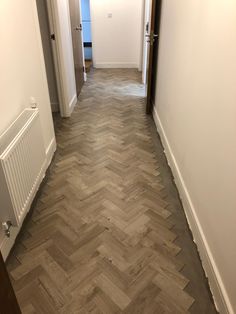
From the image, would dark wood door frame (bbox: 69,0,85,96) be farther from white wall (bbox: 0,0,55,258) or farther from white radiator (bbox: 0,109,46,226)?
white radiator (bbox: 0,109,46,226)

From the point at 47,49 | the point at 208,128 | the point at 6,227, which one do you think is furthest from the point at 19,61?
the point at 47,49

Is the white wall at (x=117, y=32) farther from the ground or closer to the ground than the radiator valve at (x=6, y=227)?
farther from the ground

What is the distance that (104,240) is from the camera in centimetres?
182

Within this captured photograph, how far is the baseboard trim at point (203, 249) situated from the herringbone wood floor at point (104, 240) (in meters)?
0.06

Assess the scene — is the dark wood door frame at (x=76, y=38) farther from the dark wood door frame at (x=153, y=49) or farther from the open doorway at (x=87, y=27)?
the open doorway at (x=87, y=27)

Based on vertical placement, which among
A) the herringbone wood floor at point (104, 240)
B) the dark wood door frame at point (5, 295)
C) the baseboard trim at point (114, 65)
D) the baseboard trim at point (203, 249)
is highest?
the dark wood door frame at point (5, 295)

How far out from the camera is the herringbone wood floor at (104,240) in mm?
1455

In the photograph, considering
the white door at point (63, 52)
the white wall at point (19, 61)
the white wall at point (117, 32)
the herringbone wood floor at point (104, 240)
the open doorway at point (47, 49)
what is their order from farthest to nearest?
the white wall at point (117, 32)
the open doorway at point (47, 49)
the white door at point (63, 52)
the white wall at point (19, 61)
the herringbone wood floor at point (104, 240)

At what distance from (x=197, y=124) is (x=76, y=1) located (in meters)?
3.71

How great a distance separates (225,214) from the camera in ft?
4.37

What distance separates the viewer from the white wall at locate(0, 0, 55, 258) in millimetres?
1700

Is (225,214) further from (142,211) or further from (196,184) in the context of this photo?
(142,211)

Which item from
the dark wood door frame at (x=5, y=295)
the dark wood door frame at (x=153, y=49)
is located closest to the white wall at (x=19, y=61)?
the dark wood door frame at (x=5, y=295)

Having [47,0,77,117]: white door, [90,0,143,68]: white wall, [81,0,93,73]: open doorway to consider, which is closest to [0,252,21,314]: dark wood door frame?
[47,0,77,117]: white door
